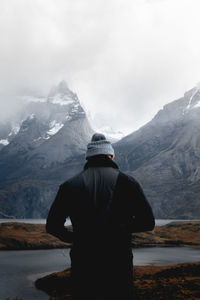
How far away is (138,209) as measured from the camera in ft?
13.7

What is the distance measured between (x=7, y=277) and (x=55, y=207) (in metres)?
41.2

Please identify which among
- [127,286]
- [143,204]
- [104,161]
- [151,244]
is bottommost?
[151,244]

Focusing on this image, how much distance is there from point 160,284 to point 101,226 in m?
22.6

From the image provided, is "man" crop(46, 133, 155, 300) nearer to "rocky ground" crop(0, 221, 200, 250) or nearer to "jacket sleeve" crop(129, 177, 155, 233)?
"jacket sleeve" crop(129, 177, 155, 233)

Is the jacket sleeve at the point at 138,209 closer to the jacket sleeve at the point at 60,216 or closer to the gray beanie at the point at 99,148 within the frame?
the gray beanie at the point at 99,148

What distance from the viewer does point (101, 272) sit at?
3.90 meters

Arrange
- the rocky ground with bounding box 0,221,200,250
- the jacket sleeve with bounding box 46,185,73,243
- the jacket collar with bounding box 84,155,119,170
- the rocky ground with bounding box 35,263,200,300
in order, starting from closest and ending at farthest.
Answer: the jacket sleeve with bounding box 46,185,73,243
the jacket collar with bounding box 84,155,119,170
the rocky ground with bounding box 35,263,200,300
the rocky ground with bounding box 0,221,200,250

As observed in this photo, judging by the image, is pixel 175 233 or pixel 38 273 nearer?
pixel 38 273

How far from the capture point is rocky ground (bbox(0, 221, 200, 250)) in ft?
274

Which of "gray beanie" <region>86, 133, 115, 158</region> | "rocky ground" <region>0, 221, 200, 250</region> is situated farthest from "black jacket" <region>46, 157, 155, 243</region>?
"rocky ground" <region>0, 221, 200, 250</region>

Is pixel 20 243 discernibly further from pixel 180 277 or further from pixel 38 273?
pixel 180 277

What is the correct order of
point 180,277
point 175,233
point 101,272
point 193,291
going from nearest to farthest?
point 101,272 < point 193,291 < point 180,277 < point 175,233

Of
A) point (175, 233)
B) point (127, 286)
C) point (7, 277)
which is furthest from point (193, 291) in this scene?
point (175, 233)

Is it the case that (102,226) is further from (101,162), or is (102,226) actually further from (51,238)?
(51,238)
